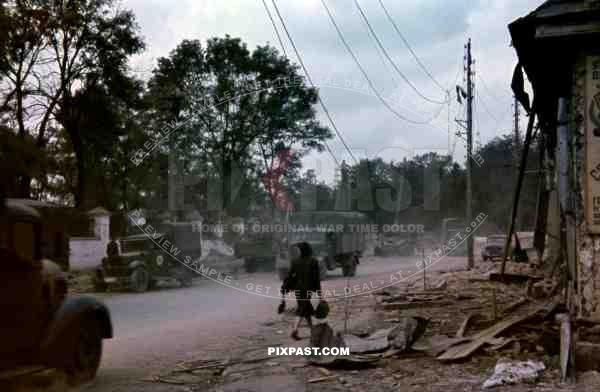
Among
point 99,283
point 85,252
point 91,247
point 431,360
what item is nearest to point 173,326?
point 431,360

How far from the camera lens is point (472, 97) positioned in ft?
88.9

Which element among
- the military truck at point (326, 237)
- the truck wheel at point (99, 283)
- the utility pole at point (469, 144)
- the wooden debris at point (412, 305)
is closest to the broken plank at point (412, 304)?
the wooden debris at point (412, 305)

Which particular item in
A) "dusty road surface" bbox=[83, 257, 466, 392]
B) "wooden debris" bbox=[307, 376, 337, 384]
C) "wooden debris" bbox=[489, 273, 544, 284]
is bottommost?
"dusty road surface" bbox=[83, 257, 466, 392]

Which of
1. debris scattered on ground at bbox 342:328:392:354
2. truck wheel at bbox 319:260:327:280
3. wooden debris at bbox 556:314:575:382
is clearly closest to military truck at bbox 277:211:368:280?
truck wheel at bbox 319:260:327:280

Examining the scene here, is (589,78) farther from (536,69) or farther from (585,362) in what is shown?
(585,362)

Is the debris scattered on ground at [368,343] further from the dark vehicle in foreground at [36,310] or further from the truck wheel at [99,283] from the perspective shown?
the truck wheel at [99,283]

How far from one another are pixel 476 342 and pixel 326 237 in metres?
13.3

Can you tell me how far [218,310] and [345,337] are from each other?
5877 millimetres

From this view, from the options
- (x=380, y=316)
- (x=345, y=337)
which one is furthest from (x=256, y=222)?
(x=345, y=337)

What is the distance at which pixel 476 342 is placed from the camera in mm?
8445

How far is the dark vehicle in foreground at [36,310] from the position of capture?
6570mm

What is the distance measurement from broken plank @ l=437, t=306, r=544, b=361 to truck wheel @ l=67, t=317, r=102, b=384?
4005 millimetres

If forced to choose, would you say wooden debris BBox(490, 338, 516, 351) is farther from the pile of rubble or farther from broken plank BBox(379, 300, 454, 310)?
broken plank BBox(379, 300, 454, 310)

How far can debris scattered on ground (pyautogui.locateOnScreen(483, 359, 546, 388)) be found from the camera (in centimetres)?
685
